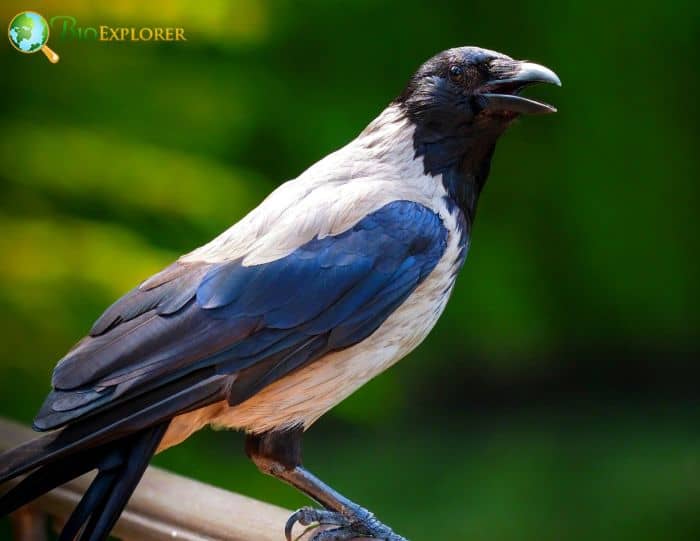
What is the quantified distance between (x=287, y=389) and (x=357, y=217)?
1.08ft

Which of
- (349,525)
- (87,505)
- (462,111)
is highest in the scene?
(462,111)

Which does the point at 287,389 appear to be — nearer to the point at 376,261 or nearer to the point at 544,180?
the point at 376,261

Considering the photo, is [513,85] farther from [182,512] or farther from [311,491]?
[182,512]

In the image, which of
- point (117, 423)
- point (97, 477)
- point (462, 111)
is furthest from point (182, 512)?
point (462, 111)

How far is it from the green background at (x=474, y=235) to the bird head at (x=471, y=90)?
1138mm

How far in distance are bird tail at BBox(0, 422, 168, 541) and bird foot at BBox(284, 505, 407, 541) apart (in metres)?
0.39

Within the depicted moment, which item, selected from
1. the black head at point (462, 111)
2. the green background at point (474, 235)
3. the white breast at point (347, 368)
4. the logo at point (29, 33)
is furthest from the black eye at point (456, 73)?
the logo at point (29, 33)

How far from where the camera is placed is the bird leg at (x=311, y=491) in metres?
2.25

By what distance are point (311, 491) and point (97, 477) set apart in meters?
0.47

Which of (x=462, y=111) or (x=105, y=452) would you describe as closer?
(x=105, y=452)

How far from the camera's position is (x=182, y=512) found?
7.16 ft

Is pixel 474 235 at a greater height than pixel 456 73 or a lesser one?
lesser

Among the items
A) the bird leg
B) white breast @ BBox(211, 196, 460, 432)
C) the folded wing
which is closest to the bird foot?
the bird leg

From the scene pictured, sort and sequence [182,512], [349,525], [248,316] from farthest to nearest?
[349,525], [182,512], [248,316]
